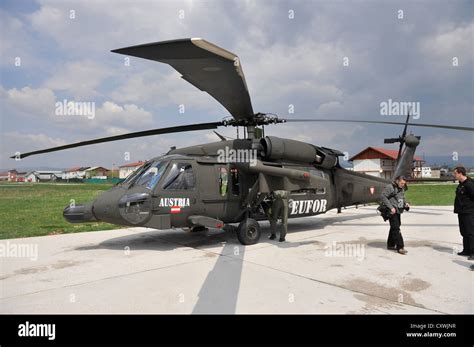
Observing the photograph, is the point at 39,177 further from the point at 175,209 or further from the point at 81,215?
the point at 175,209

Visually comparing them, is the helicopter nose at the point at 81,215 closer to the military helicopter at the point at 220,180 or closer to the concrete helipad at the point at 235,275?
the military helicopter at the point at 220,180

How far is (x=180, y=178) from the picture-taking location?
282 inches

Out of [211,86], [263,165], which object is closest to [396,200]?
[263,165]

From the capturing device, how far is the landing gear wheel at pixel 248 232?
7.43 m

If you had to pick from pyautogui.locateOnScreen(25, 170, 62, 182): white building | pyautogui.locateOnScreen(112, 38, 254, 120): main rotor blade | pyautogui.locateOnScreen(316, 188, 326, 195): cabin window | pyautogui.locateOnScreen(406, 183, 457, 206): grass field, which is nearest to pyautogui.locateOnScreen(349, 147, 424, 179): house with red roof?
pyautogui.locateOnScreen(406, 183, 457, 206): grass field

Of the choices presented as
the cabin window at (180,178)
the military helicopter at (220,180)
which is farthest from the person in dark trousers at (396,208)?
the cabin window at (180,178)

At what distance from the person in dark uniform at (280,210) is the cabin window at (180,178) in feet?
6.48

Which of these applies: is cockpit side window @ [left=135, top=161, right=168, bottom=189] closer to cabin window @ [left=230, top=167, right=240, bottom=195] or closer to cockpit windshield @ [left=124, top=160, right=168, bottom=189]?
cockpit windshield @ [left=124, top=160, right=168, bottom=189]

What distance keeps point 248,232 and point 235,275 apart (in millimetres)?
2375

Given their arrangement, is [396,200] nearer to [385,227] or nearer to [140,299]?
[385,227]

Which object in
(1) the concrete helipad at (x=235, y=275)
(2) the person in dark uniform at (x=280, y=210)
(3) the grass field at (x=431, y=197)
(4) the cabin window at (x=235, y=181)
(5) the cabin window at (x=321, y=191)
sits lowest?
(3) the grass field at (x=431, y=197)

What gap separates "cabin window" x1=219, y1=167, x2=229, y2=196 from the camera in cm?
764
